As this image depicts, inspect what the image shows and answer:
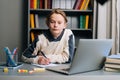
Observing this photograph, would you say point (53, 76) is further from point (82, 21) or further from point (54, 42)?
point (82, 21)

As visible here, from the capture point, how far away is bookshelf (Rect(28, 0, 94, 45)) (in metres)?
3.49

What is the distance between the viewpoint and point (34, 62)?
1.66 metres

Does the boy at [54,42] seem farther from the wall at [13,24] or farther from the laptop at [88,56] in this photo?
the wall at [13,24]

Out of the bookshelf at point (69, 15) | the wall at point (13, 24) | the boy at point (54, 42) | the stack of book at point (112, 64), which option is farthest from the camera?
the wall at point (13, 24)

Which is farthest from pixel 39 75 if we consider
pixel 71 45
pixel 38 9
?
pixel 38 9

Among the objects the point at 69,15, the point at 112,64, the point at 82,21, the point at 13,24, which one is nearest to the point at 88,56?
the point at 112,64

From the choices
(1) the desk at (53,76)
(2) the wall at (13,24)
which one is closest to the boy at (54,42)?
(1) the desk at (53,76)

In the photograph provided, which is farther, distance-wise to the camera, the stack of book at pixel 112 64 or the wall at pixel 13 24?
the wall at pixel 13 24

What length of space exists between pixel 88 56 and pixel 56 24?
0.78 meters

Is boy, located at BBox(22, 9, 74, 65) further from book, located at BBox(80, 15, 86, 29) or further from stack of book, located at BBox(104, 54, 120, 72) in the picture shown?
book, located at BBox(80, 15, 86, 29)

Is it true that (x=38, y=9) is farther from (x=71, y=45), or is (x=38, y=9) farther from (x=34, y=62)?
(x=34, y=62)

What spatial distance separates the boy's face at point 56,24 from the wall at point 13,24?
1.84 metres

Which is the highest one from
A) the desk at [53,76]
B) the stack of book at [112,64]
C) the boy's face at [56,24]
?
the boy's face at [56,24]

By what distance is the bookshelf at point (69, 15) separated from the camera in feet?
11.4
